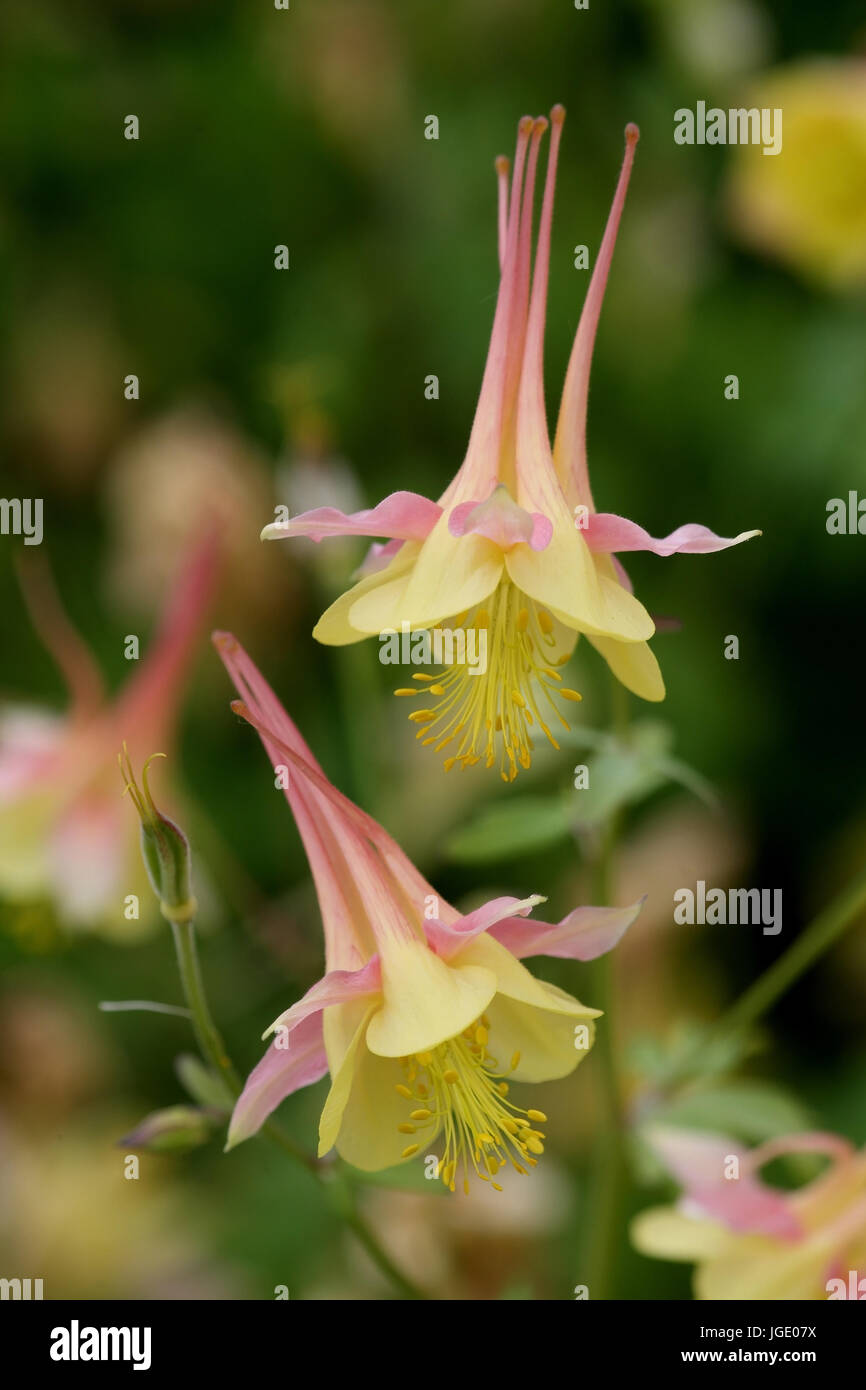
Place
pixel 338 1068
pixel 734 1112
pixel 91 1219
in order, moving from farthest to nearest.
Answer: pixel 91 1219 < pixel 734 1112 < pixel 338 1068

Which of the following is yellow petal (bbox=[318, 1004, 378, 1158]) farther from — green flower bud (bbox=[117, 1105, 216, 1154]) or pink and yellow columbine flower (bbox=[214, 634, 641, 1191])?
green flower bud (bbox=[117, 1105, 216, 1154])

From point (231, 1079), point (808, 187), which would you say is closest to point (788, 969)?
point (231, 1079)

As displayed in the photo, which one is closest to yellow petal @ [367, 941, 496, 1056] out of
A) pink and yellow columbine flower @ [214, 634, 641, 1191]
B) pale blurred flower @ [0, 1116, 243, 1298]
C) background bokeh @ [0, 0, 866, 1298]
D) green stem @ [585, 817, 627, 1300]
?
pink and yellow columbine flower @ [214, 634, 641, 1191]

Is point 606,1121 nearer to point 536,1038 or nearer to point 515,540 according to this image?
point 536,1038

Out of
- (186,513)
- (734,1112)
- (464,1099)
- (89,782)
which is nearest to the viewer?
(464,1099)

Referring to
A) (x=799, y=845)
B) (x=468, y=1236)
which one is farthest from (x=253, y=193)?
(x=468, y=1236)

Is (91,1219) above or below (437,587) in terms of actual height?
below
